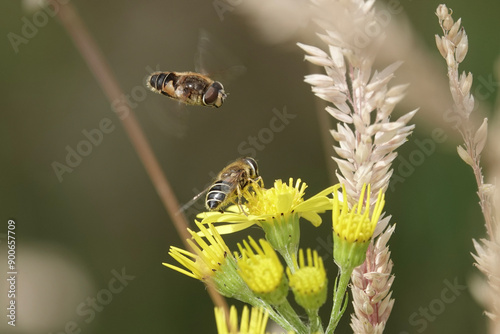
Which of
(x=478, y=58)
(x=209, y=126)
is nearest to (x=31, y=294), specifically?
(x=209, y=126)

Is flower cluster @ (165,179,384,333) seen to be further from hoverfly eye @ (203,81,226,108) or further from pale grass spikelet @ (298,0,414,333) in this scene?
hoverfly eye @ (203,81,226,108)

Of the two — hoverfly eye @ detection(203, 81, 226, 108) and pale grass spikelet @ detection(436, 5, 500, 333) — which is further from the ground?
hoverfly eye @ detection(203, 81, 226, 108)

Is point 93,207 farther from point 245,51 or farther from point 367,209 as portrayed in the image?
point 367,209

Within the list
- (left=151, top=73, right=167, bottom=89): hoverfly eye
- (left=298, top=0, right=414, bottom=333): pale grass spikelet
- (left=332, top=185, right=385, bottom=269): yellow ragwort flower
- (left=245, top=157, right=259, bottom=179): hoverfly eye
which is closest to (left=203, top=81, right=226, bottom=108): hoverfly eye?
(left=151, top=73, right=167, bottom=89): hoverfly eye

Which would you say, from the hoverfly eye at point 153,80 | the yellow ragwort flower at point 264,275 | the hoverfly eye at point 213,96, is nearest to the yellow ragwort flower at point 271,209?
the yellow ragwort flower at point 264,275

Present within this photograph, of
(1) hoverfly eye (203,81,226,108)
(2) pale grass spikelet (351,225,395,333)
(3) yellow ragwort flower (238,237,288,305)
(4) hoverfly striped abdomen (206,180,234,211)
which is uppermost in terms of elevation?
(1) hoverfly eye (203,81,226,108)

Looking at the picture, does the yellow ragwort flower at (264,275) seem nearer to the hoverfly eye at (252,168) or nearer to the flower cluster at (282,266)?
the flower cluster at (282,266)

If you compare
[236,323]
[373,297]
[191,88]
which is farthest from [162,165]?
[236,323]
